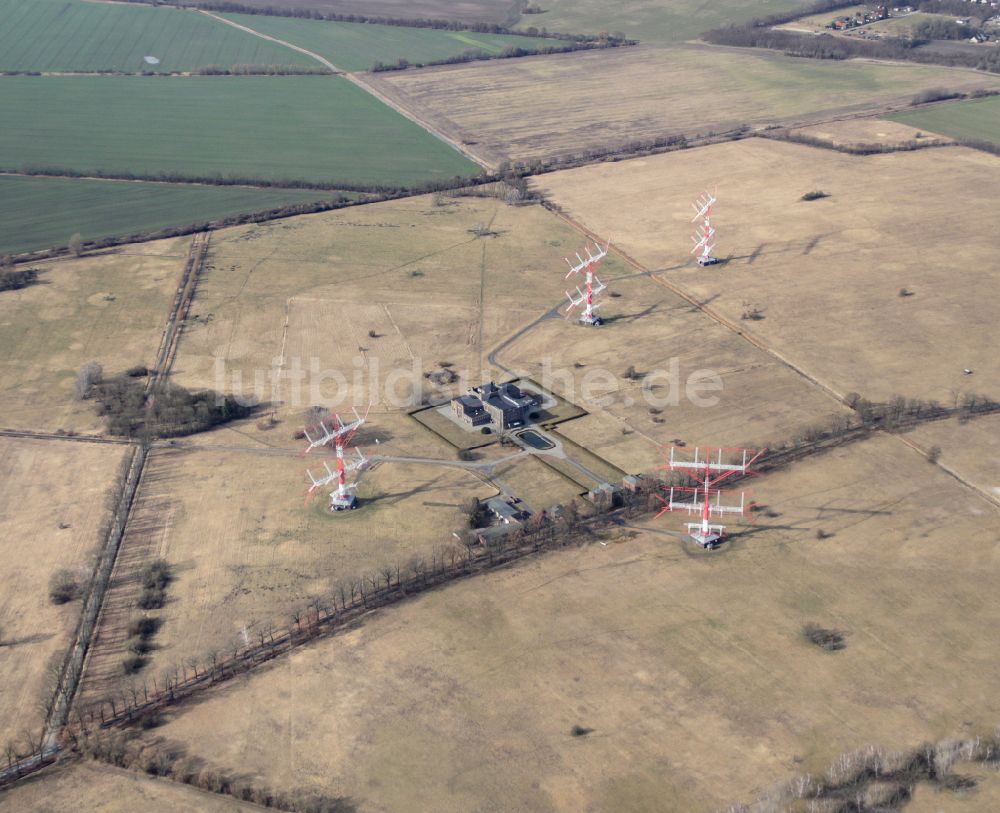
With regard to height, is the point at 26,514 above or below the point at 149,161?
Answer: below

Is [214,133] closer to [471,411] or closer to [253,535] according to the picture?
[471,411]

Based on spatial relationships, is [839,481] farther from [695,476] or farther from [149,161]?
[149,161]

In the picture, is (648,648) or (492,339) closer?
(648,648)

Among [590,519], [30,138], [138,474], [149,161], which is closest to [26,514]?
[138,474]

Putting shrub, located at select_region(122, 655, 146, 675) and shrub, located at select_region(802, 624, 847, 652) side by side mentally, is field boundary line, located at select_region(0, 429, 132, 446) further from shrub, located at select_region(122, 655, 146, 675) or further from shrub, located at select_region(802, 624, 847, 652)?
shrub, located at select_region(802, 624, 847, 652)

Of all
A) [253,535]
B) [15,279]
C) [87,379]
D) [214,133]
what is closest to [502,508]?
[253,535]

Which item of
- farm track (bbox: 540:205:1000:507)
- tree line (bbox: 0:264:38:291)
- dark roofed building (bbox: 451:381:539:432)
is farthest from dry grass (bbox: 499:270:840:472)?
tree line (bbox: 0:264:38:291)

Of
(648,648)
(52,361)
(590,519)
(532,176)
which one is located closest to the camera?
(648,648)
